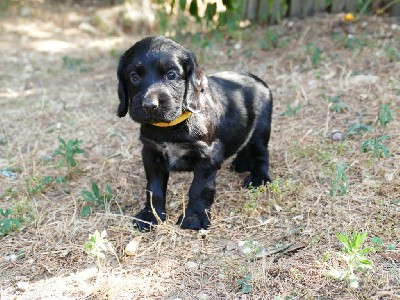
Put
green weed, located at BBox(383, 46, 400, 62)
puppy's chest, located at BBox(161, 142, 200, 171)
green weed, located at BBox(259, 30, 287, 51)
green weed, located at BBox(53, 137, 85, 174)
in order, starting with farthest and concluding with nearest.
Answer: green weed, located at BBox(259, 30, 287, 51)
green weed, located at BBox(383, 46, 400, 62)
green weed, located at BBox(53, 137, 85, 174)
puppy's chest, located at BBox(161, 142, 200, 171)

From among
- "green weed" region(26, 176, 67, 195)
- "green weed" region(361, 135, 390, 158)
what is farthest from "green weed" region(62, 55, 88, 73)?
"green weed" region(361, 135, 390, 158)

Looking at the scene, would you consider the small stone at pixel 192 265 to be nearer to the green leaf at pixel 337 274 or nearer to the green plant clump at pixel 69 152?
the green leaf at pixel 337 274

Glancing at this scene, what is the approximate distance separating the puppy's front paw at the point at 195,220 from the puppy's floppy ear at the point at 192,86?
2.60 ft

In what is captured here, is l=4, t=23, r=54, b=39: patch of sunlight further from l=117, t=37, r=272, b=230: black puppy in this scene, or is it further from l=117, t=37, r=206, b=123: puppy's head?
l=117, t=37, r=206, b=123: puppy's head

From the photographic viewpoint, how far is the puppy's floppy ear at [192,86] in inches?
150

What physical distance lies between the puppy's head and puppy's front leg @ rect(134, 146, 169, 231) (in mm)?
474

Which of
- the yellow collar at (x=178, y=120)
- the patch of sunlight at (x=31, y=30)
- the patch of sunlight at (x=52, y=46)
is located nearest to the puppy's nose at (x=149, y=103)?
the yellow collar at (x=178, y=120)

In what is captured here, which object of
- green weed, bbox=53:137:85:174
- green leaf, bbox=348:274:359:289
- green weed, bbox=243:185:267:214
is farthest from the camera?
green weed, bbox=53:137:85:174

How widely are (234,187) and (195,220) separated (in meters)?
0.73

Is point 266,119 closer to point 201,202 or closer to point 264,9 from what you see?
point 201,202

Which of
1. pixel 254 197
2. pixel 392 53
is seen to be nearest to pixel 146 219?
pixel 254 197

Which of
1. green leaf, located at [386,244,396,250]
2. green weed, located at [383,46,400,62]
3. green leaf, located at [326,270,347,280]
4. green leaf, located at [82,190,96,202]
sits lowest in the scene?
green leaf, located at [82,190,96,202]

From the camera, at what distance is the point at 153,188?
4203 millimetres

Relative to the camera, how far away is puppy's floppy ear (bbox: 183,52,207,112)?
3.81 m
